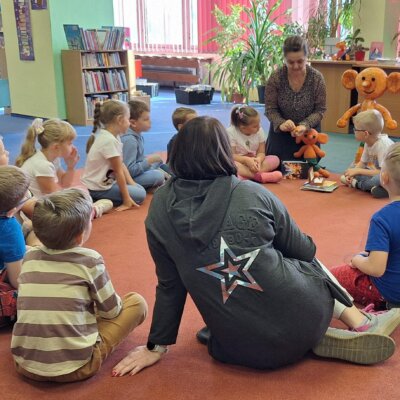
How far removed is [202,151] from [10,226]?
2.66 feet

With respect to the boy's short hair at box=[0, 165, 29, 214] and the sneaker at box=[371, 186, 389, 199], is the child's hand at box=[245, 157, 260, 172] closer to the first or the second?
the sneaker at box=[371, 186, 389, 199]

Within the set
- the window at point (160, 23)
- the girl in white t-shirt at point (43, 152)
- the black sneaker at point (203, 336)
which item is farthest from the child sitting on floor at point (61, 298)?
the window at point (160, 23)

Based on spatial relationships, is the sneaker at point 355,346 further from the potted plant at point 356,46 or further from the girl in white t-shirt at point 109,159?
the potted plant at point 356,46

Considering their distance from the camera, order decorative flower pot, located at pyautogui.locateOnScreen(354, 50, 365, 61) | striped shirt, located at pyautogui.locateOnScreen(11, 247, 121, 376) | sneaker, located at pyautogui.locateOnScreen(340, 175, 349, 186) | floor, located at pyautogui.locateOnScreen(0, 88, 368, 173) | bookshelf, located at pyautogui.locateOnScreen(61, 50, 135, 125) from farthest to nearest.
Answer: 1. bookshelf, located at pyautogui.locateOnScreen(61, 50, 135, 125)
2. decorative flower pot, located at pyautogui.locateOnScreen(354, 50, 365, 61)
3. floor, located at pyautogui.locateOnScreen(0, 88, 368, 173)
4. sneaker, located at pyautogui.locateOnScreen(340, 175, 349, 186)
5. striped shirt, located at pyautogui.locateOnScreen(11, 247, 121, 376)

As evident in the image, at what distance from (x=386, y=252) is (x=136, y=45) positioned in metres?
10.0

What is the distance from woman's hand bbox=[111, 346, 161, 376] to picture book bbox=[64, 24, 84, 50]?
5.39 meters

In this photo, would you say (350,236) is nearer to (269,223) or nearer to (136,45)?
(269,223)

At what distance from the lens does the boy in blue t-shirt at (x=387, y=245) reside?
1.77 metres

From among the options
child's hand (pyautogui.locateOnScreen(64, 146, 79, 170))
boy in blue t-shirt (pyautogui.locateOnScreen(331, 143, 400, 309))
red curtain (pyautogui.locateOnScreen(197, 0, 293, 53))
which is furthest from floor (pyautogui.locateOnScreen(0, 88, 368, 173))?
boy in blue t-shirt (pyautogui.locateOnScreen(331, 143, 400, 309))

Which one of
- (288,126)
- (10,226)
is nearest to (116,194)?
(288,126)

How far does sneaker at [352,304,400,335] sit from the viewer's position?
176 cm

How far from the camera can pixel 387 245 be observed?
1.77 metres

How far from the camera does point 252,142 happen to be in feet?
13.1

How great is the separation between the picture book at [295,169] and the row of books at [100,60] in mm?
3433
